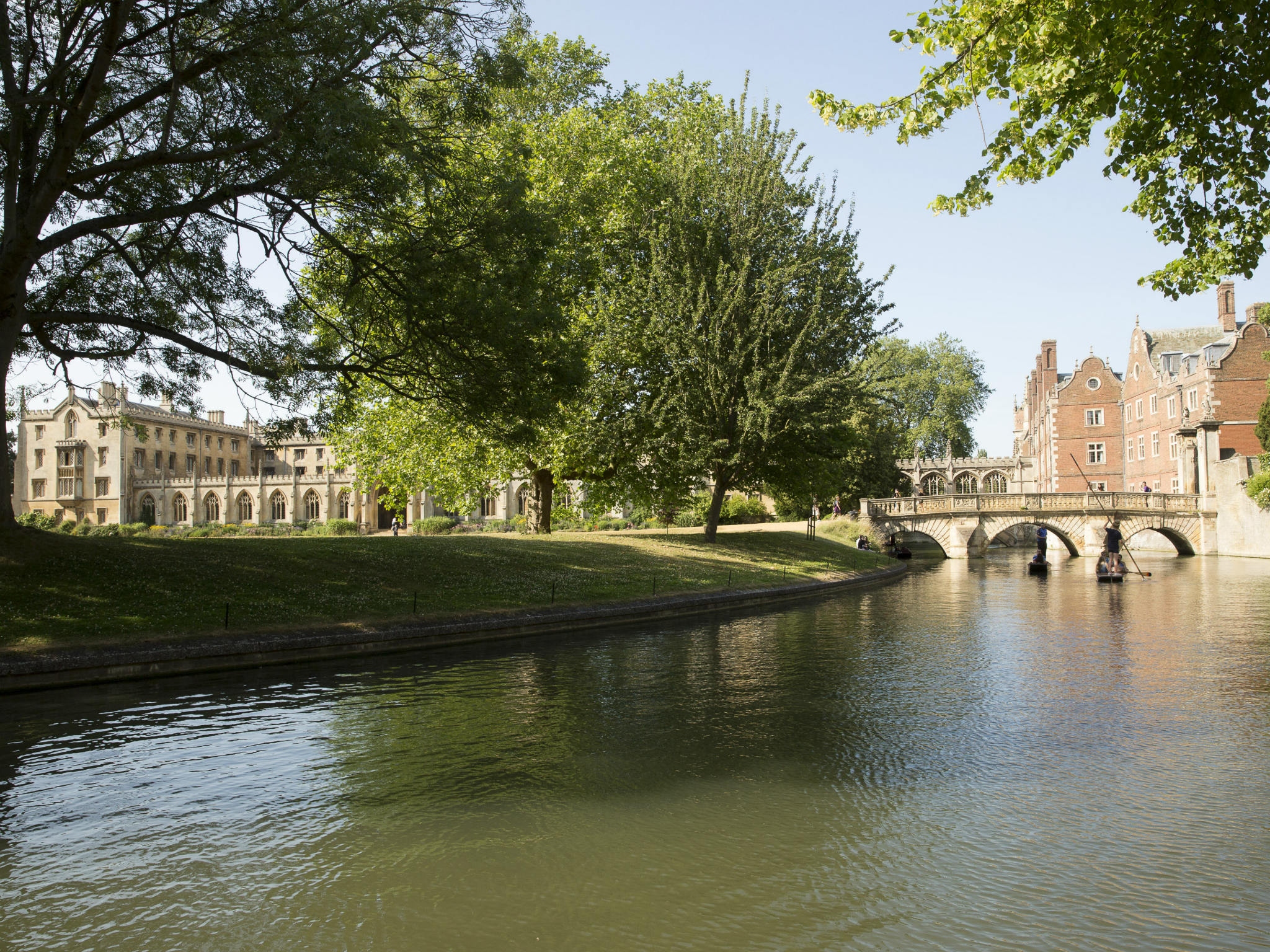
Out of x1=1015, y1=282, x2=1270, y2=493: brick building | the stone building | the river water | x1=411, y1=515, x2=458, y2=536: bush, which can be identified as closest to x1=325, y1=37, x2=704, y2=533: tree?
the river water

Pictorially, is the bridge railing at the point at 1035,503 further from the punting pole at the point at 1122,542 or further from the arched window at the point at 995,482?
the arched window at the point at 995,482

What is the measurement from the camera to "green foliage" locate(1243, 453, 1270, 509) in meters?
41.1

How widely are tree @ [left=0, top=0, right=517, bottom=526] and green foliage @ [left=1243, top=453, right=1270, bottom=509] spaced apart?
4172 cm

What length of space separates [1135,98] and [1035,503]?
4486cm

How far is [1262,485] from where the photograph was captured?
136ft

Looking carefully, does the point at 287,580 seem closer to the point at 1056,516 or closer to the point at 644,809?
the point at 644,809

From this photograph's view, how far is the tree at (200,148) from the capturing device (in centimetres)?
1326

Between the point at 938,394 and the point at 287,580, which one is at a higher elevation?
the point at 938,394

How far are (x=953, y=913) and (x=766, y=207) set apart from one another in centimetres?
2959

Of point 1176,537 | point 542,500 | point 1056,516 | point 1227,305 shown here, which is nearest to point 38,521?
point 542,500

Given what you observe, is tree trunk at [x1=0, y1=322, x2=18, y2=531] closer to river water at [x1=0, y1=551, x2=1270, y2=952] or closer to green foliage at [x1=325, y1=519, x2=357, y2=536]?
river water at [x1=0, y1=551, x2=1270, y2=952]

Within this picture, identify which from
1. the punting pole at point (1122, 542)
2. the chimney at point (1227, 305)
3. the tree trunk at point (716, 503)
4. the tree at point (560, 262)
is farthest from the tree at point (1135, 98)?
the chimney at point (1227, 305)

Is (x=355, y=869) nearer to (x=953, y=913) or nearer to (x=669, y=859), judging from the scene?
(x=669, y=859)

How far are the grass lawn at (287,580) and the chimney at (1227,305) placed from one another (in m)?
46.2
